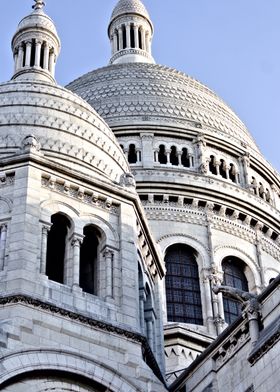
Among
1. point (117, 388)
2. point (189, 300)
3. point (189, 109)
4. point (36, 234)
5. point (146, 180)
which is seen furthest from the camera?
point (189, 109)

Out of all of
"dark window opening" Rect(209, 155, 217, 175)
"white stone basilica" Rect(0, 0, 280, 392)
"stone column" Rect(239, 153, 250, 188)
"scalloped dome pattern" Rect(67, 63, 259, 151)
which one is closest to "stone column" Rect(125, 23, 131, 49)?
"scalloped dome pattern" Rect(67, 63, 259, 151)

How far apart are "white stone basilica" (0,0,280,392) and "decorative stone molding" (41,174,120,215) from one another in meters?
0.04

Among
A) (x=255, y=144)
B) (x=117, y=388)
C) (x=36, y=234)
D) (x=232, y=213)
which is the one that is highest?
(x=255, y=144)

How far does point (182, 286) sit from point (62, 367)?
15288mm

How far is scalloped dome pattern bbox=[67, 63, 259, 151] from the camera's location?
42.8 metres

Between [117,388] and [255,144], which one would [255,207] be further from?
[117,388]

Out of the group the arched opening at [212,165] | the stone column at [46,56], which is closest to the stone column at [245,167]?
the arched opening at [212,165]

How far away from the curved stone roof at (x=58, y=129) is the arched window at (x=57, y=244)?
2.29 m

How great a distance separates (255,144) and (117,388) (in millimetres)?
25004

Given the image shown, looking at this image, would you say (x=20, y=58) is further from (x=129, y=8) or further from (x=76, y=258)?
(x=129, y=8)

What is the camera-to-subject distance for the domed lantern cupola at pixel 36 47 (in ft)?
113

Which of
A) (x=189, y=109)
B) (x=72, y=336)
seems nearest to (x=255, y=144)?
(x=189, y=109)

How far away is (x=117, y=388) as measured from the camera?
22.3 m

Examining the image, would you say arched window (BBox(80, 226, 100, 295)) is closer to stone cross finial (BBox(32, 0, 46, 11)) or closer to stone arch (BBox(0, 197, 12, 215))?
stone arch (BBox(0, 197, 12, 215))
